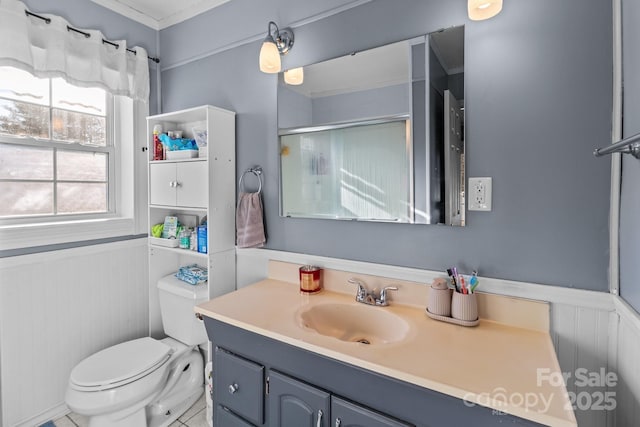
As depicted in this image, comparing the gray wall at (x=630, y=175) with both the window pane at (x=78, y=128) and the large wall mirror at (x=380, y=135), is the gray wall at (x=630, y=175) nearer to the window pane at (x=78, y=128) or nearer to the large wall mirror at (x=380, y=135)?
the large wall mirror at (x=380, y=135)

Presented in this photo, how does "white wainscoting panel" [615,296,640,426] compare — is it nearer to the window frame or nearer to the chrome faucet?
the chrome faucet

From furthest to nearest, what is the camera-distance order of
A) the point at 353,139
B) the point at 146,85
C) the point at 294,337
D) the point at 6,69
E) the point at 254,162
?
the point at 146,85 → the point at 254,162 → the point at 6,69 → the point at 353,139 → the point at 294,337

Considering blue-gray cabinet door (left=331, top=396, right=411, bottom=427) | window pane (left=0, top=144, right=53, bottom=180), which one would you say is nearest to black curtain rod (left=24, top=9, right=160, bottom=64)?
window pane (left=0, top=144, right=53, bottom=180)

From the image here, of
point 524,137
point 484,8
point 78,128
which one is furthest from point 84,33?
point 524,137

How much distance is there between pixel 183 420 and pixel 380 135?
6.28ft

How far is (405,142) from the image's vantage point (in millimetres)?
1279

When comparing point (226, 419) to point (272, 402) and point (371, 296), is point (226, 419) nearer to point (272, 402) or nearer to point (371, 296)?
point (272, 402)

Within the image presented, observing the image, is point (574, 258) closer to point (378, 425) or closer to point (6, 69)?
point (378, 425)

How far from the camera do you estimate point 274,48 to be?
4.72 ft

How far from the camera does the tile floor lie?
1689 millimetres

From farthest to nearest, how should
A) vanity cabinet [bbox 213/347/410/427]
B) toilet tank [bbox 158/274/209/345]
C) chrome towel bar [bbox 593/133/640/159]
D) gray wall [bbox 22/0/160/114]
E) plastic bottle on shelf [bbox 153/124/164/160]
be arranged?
plastic bottle on shelf [bbox 153/124/164/160] → toilet tank [bbox 158/274/209/345] → gray wall [bbox 22/0/160/114] → vanity cabinet [bbox 213/347/410/427] → chrome towel bar [bbox 593/133/640/159]

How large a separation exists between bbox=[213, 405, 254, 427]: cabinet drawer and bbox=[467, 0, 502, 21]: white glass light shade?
1.70 metres

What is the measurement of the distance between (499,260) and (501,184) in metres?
0.29

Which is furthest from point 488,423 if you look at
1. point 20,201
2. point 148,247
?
point 20,201
